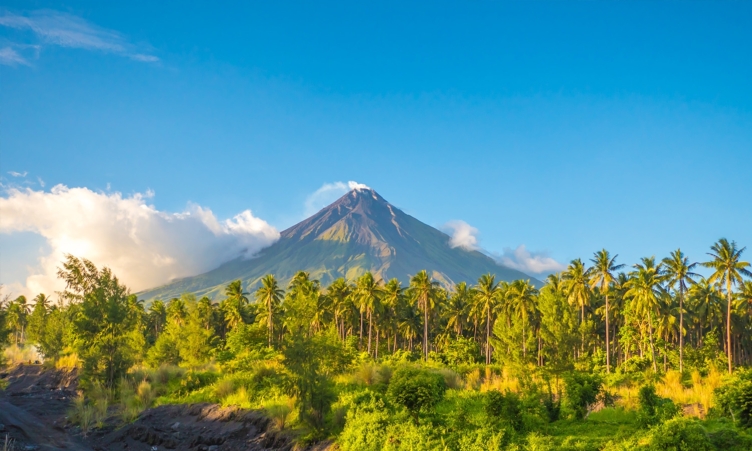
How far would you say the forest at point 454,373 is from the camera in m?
16.8

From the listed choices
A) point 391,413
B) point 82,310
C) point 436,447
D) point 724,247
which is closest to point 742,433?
point 436,447

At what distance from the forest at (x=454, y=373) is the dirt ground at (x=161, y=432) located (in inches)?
39.6

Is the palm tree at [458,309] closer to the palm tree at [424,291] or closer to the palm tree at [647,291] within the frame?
the palm tree at [424,291]

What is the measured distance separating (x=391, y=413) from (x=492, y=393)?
3.86 m

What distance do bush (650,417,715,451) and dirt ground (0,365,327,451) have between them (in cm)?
1247

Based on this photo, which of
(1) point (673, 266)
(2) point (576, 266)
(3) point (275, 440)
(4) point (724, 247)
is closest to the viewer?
(3) point (275, 440)

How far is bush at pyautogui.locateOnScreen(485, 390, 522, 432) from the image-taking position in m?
17.7

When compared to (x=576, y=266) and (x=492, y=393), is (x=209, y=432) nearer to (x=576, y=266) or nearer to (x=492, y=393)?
(x=492, y=393)

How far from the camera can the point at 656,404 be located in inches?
703

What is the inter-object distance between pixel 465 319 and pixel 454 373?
52.2 metres

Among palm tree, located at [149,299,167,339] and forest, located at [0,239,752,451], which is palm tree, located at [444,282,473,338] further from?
palm tree, located at [149,299,167,339]

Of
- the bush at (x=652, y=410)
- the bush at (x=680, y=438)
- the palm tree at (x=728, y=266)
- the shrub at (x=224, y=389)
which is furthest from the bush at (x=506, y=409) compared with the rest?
the palm tree at (x=728, y=266)

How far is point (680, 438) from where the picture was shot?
40.2 feet

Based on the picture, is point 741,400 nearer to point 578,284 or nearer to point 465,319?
point 578,284
